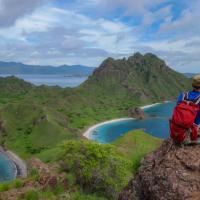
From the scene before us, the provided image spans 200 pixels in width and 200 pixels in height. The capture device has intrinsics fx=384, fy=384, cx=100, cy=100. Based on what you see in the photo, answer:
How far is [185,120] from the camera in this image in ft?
44.7

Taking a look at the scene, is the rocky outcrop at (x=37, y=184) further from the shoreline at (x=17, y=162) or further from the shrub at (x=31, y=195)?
the shoreline at (x=17, y=162)

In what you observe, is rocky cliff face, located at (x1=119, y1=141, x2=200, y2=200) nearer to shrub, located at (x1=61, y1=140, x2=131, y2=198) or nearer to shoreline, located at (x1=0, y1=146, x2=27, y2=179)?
shrub, located at (x1=61, y1=140, x2=131, y2=198)

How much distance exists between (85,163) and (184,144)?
145 feet

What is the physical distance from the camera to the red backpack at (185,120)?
13670 millimetres

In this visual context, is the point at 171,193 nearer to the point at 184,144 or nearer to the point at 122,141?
the point at 184,144

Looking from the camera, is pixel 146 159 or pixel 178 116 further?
pixel 146 159

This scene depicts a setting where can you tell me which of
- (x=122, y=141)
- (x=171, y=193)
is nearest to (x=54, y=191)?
(x=171, y=193)

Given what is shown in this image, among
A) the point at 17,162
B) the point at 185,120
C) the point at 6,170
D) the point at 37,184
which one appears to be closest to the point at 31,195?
the point at 37,184

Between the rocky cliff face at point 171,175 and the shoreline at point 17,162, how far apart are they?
123 m

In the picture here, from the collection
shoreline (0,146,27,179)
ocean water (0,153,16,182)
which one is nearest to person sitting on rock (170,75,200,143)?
shoreline (0,146,27,179)

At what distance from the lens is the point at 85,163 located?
57625mm

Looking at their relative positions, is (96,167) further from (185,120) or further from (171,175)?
(185,120)

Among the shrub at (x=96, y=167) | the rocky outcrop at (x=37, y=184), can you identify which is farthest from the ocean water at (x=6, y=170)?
the rocky outcrop at (x=37, y=184)

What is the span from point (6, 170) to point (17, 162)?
901 cm
